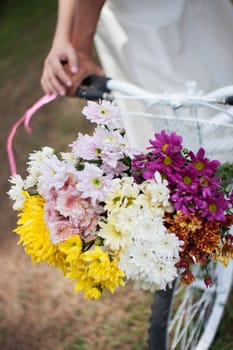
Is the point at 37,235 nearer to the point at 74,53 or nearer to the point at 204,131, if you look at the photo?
the point at 204,131

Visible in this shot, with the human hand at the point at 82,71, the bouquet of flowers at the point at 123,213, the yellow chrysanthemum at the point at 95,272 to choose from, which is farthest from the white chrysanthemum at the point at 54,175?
the human hand at the point at 82,71

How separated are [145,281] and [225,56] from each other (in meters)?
0.95

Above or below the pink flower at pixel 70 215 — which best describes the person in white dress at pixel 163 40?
above

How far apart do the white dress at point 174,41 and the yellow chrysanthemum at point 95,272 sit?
80cm

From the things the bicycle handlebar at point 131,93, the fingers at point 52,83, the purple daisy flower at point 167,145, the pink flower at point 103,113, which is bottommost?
the purple daisy flower at point 167,145

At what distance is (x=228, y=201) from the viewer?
3.35ft

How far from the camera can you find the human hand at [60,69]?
160 centimetres

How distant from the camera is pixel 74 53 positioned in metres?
1.62

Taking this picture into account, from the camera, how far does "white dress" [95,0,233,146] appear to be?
171 centimetres

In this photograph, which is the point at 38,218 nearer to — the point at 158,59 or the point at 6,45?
the point at 158,59

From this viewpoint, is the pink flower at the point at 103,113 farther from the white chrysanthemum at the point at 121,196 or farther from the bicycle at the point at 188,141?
the bicycle at the point at 188,141

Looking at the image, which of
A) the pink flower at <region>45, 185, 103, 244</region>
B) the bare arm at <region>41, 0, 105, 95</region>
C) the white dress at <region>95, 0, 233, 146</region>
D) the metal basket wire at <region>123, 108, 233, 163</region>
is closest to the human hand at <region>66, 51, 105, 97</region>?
the bare arm at <region>41, 0, 105, 95</region>

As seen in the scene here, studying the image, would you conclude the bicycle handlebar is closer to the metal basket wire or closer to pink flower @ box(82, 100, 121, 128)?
the metal basket wire

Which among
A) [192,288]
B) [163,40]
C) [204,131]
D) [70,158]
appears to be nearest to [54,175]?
[70,158]
